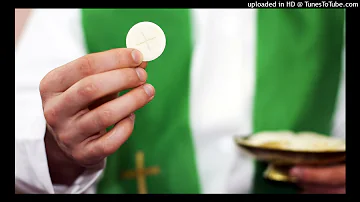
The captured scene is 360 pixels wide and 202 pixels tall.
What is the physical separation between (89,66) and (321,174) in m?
0.46

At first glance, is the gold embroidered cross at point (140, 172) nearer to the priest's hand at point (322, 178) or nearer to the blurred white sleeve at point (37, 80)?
the blurred white sleeve at point (37, 80)

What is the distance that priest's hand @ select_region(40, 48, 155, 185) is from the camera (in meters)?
0.43

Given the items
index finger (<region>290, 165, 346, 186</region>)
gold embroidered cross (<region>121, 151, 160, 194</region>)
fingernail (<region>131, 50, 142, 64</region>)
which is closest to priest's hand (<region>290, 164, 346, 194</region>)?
index finger (<region>290, 165, 346, 186</region>)

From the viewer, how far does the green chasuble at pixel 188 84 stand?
734 mm

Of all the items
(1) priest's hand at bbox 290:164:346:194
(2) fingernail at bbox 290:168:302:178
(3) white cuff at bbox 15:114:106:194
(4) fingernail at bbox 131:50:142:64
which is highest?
(4) fingernail at bbox 131:50:142:64

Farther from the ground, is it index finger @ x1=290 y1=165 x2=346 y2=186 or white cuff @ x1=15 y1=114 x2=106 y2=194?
white cuff @ x1=15 y1=114 x2=106 y2=194

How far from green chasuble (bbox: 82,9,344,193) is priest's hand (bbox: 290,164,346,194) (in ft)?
0.29

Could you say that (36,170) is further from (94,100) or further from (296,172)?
(296,172)

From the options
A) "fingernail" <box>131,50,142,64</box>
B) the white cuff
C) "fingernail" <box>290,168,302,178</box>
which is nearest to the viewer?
"fingernail" <box>131,50,142,64</box>

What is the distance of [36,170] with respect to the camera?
0.56 m

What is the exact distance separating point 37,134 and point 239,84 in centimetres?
45

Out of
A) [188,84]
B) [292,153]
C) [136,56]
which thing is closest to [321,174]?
[292,153]

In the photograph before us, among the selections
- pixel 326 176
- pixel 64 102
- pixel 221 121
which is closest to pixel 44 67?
pixel 64 102

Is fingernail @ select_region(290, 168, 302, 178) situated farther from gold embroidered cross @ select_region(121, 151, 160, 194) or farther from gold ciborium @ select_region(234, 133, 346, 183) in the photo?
gold embroidered cross @ select_region(121, 151, 160, 194)
